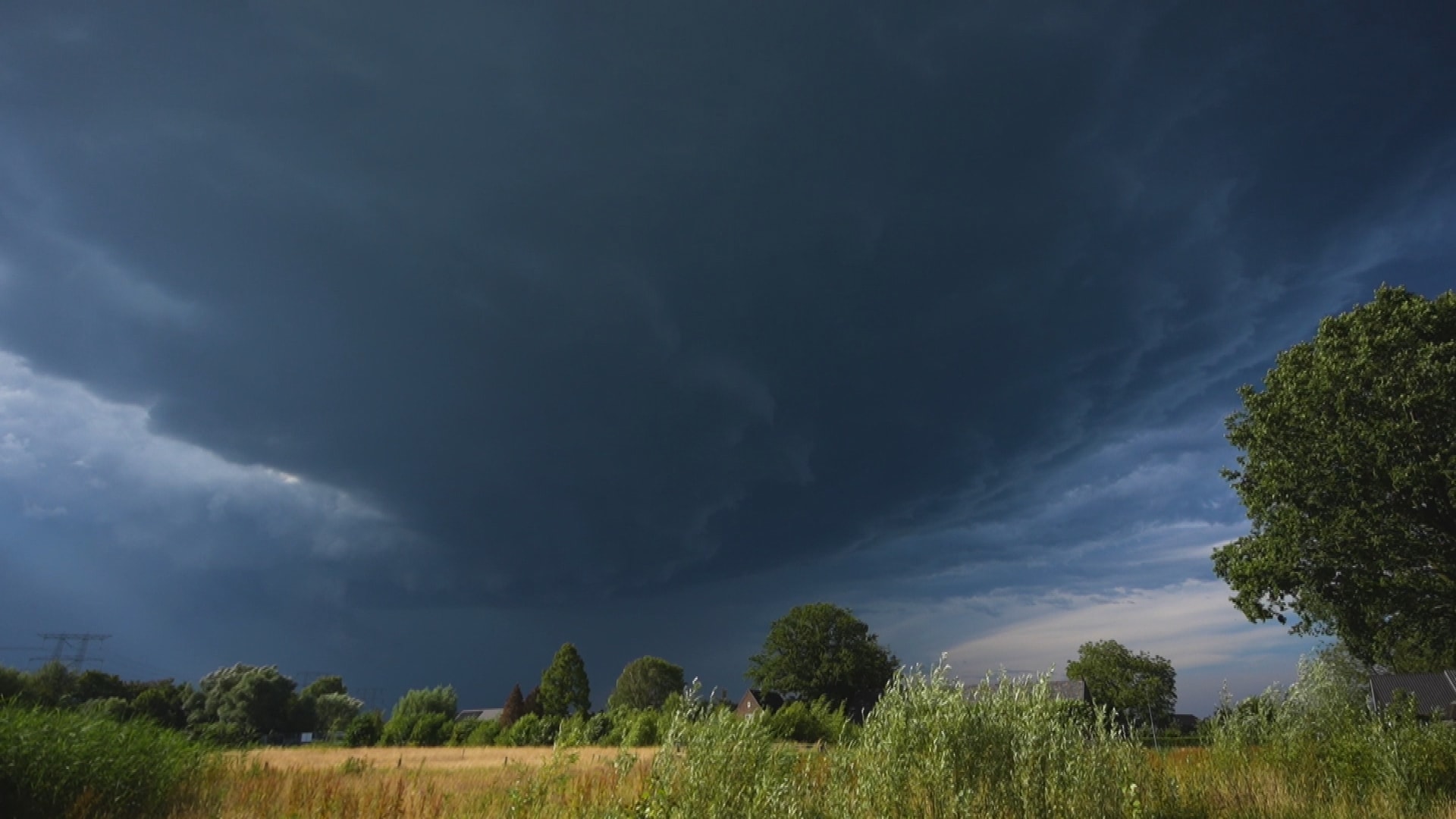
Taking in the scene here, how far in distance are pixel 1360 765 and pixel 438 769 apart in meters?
24.7

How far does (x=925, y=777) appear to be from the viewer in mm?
9453

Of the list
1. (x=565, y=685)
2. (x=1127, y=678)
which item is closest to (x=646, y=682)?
(x=565, y=685)

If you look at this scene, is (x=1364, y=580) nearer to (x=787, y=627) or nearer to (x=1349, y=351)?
(x=1349, y=351)

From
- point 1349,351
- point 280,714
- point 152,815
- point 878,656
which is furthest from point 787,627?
point 152,815

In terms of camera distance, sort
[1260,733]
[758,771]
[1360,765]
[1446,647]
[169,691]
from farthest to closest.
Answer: [169,691] < [1446,647] < [1260,733] < [1360,765] < [758,771]

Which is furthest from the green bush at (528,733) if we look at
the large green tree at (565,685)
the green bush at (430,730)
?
the large green tree at (565,685)

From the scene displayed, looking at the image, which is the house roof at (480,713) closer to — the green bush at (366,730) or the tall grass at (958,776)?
the green bush at (366,730)

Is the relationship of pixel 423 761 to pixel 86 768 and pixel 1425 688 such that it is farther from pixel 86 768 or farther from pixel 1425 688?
pixel 1425 688

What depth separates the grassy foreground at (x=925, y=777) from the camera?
7.99 meters

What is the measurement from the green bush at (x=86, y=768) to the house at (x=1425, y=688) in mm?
72176

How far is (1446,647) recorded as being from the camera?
79.0 feet

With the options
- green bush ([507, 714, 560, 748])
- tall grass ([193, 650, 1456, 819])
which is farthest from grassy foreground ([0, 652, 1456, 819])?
green bush ([507, 714, 560, 748])

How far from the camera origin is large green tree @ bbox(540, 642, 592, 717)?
7950 centimetres

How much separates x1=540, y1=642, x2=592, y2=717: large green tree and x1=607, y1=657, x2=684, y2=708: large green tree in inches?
391
